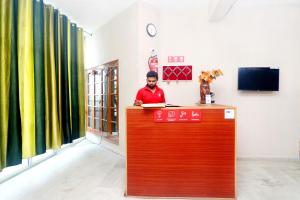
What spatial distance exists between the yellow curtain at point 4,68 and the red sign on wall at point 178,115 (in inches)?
71.4

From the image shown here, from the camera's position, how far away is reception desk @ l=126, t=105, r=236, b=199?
2145 millimetres

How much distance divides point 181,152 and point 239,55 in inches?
92.5

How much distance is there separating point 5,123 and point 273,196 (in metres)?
3.24

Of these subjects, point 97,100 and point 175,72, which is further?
point 97,100

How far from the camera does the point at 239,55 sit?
3.60 m

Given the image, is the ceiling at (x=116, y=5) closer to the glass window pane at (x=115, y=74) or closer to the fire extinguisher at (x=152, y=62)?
the fire extinguisher at (x=152, y=62)

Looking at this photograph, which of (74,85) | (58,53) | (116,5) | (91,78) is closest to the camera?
(58,53)

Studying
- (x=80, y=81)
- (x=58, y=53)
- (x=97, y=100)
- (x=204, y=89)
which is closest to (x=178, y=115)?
(x=204, y=89)

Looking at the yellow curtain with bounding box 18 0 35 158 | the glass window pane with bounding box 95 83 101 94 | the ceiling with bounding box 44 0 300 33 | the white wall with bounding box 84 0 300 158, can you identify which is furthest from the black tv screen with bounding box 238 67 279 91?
the yellow curtain with bounding box 18 0 35 158

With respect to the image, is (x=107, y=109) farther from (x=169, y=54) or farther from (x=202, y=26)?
(x=202, y=26)

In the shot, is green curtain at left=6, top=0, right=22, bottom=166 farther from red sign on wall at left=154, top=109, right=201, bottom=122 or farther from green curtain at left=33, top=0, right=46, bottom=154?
red sign on wall at left=154, top=109, right=201, bottom=122

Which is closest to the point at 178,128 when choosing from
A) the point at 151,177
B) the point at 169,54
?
the point at 151,177

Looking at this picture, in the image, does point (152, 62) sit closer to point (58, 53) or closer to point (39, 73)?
point (58, 53)

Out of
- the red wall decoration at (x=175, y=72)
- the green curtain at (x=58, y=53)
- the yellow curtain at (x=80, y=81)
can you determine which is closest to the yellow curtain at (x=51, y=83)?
the green curtain at (x=58, y=53)
